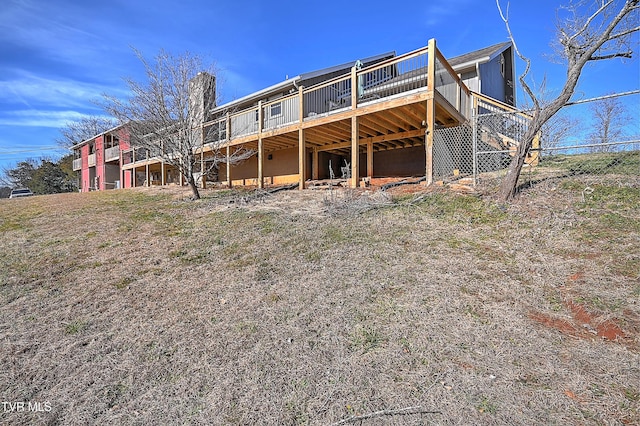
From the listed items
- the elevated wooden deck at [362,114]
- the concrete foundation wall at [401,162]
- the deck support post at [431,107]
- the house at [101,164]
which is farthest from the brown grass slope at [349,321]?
the house at [101,164]

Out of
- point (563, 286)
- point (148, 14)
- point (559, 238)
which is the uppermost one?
point (148, 14)

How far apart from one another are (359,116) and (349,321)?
23.4ft

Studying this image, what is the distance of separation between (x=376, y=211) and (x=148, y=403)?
4.77 metres

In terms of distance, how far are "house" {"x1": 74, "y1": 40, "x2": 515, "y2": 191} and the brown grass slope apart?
3.56m

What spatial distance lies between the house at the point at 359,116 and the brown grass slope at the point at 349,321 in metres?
3.56

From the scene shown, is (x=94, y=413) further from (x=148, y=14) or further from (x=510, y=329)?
(x=148, y=14)

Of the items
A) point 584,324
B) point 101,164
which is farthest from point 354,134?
point 101,164

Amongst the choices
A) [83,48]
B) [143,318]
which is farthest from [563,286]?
[83,48]

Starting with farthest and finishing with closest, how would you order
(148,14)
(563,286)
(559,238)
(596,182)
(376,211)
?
(148,14)
(376,211)
(596,182)
(559,238)
(563,286)

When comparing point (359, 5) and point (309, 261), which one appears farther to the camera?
point (359, 5)

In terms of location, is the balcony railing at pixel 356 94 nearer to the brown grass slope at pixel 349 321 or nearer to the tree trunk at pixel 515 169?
the tree trunk at pixel 515 169

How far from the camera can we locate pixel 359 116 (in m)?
8.85

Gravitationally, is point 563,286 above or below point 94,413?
above

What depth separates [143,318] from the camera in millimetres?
3230
